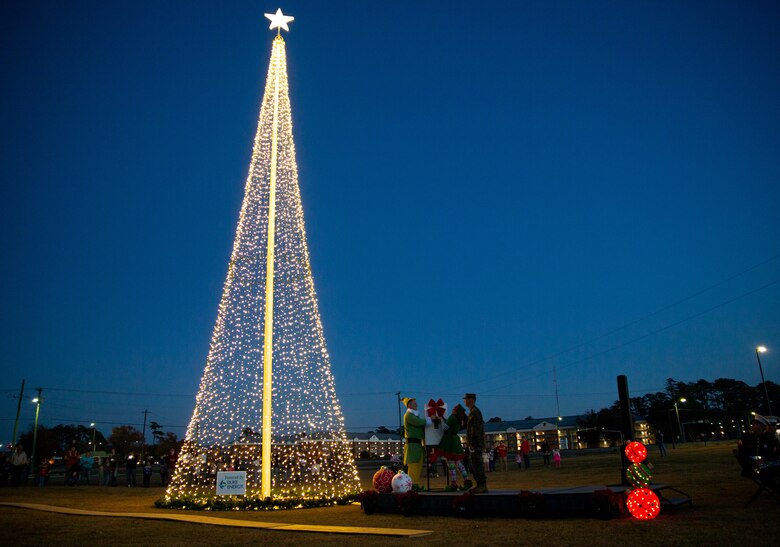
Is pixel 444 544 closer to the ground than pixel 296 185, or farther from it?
closer to the ground

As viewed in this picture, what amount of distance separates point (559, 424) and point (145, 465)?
89.9 m

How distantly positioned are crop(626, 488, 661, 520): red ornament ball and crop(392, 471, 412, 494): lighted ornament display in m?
4.62

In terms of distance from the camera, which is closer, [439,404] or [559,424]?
[439,404]

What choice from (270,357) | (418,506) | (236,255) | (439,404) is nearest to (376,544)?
(418,506)

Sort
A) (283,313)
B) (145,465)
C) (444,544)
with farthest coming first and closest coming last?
1. (145,465)
2. (283,313)
3. (444,544)

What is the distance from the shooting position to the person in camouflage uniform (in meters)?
11.4

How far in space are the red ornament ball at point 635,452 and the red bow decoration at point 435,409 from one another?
4028 mm

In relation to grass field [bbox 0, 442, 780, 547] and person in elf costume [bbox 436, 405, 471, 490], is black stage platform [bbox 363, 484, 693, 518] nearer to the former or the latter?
grass field [bbox 0, 442, 780, 547]

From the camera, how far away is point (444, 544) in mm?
7922

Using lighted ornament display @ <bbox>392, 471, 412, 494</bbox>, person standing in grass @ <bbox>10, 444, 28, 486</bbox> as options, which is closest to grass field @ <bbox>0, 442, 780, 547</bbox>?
lighted ornament display @ <bbox>392, 471, 412, 494</bbox>

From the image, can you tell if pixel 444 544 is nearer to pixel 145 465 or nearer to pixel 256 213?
pixel 256 213

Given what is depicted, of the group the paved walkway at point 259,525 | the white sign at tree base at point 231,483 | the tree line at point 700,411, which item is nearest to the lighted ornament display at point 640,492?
the paved walkway at point 259,525

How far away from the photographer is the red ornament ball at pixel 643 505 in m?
9.16

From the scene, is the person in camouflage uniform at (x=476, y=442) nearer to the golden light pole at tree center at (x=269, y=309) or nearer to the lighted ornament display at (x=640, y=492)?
the lighted ornament display at (x=640, y=492)
